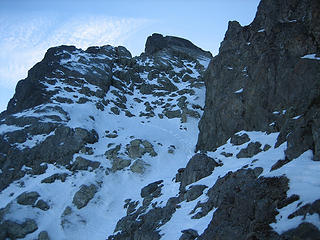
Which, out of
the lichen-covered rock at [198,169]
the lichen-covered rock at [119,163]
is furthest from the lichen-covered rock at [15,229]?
the lichen-covered rock at [198,169]

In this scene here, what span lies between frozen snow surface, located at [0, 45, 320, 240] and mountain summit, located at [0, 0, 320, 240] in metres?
0.13

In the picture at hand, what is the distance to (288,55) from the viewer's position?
30906 mm

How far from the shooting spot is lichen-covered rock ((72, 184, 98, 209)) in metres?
36.8

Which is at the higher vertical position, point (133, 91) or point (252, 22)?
point (133, 91)

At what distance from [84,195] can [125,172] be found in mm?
7183

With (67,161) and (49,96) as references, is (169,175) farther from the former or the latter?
(49,96)

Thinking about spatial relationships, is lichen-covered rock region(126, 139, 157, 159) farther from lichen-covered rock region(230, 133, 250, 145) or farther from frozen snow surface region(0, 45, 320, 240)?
lichen-covered rock region(230, 133, 250, 145)

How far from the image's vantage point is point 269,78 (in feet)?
106

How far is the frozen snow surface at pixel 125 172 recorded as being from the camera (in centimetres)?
1682

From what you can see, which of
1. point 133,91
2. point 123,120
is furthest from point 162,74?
point 123,120

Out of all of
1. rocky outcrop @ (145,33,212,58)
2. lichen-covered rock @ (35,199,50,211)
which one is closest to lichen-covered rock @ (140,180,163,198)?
lichen-covered rock @ (35,199,50,211)

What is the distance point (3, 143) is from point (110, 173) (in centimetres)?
1690

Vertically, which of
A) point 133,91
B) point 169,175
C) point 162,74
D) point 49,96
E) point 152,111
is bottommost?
point 169,175

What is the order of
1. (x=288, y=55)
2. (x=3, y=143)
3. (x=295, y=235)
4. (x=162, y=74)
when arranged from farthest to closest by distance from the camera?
1. (x=162, y=74)
2. (x=3, y=143)
3. (x=288, y=55)
4. (x=295, y=235)
